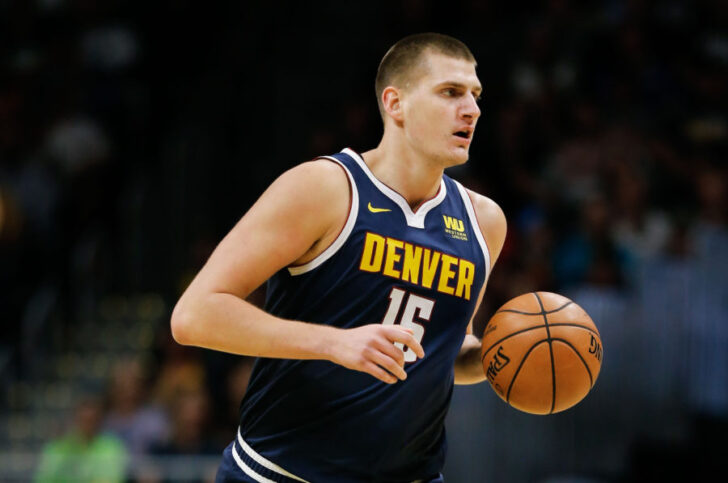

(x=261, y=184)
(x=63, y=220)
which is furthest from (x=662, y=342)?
(x=63, y=220)

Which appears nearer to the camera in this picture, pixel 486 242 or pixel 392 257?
pixel 392 257

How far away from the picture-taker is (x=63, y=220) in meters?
10.8

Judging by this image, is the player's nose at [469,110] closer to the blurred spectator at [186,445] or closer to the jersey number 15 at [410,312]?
the jersey number 15 at [410,312]

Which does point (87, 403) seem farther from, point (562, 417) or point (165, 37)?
point (165, 37)

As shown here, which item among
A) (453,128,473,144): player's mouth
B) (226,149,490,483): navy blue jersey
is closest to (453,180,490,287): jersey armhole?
(226,149,490,483): navy blue jersey

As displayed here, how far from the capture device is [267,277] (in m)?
3.59

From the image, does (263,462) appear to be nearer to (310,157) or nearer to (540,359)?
(540,359)

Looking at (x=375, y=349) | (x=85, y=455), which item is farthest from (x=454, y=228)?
(x=85, y=455)

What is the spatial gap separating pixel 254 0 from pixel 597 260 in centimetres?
579

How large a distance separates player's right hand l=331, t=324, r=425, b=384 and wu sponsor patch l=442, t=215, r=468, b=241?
0.83m

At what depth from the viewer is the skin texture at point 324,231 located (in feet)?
10.7

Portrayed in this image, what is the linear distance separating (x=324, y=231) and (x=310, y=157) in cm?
718

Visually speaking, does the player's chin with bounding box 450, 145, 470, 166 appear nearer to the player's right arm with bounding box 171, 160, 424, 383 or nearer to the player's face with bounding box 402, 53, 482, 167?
the player's face with bounding box 402, 53, 482, 167

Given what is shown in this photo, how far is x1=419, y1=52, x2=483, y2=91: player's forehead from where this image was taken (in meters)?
3.82
